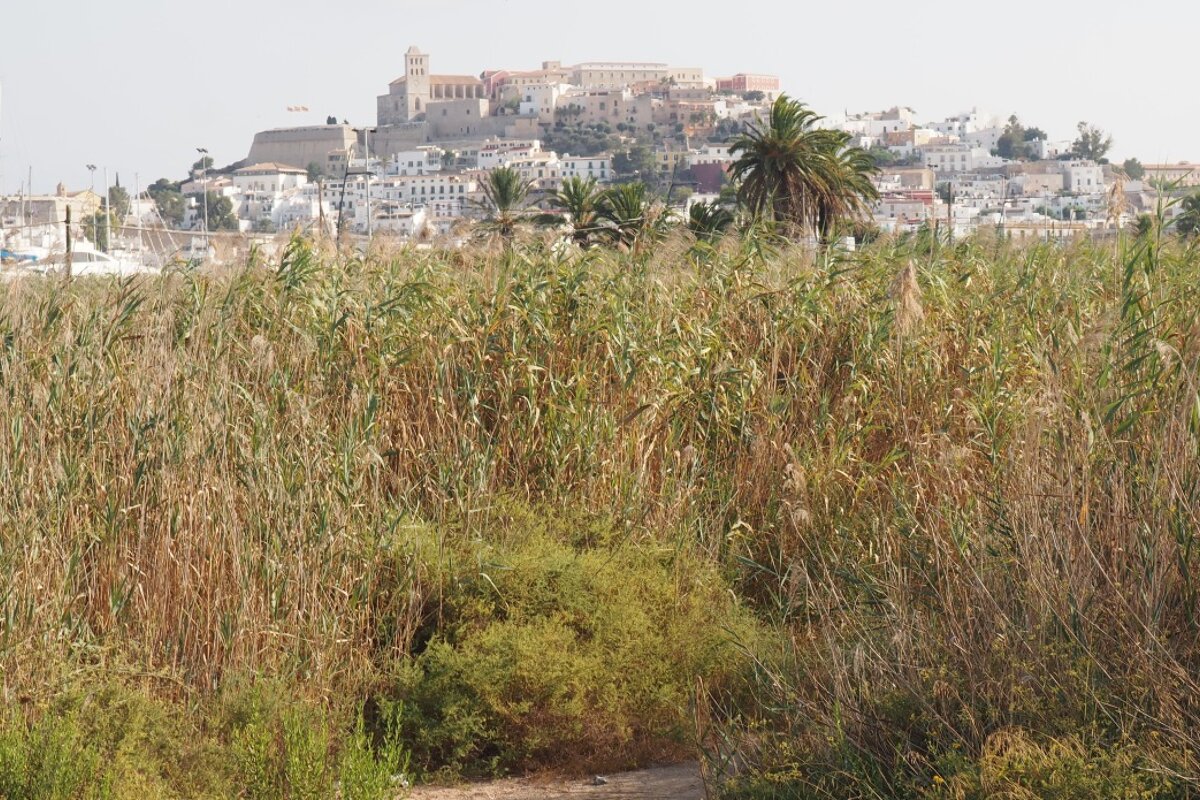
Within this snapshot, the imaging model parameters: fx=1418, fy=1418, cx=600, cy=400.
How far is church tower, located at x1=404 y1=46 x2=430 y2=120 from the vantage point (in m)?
161

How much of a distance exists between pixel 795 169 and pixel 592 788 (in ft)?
42.5

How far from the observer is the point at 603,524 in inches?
246

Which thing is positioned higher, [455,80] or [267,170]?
[455,80]

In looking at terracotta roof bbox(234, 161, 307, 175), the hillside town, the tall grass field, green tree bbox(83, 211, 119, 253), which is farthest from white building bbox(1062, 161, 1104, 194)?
the tall grass field

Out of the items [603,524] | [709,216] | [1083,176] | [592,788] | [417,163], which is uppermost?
[417,163]

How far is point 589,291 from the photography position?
7.19 m

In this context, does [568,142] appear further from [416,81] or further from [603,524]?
[603,524]

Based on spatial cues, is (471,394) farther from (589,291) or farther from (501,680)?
(501,680)

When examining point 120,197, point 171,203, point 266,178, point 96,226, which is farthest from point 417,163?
point 96,226

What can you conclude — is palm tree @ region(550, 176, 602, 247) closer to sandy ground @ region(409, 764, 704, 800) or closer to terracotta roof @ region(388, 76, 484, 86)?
sandy ground @ region(409, 764, 704, 800)

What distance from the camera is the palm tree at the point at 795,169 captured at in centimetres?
1716

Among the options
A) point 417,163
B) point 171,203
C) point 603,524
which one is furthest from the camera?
point 417,163

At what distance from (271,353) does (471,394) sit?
966 millimetres

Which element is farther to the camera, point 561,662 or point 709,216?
point 709,216
